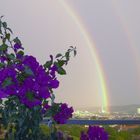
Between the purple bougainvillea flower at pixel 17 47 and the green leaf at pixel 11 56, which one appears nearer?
the green leaf at pixel 11 56

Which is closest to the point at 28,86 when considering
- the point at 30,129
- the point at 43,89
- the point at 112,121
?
the point at 43,89

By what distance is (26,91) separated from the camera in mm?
2719

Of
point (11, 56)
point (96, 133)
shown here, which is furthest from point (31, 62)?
point (96, 133)

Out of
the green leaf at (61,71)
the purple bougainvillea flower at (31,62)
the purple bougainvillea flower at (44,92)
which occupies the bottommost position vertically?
the purple bougainvillea flower at (44,92)

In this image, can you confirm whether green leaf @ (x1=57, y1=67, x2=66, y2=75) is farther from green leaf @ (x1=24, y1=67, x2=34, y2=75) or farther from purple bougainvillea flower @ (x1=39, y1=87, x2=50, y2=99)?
green leaf @ (x1=24, y1=67, x2=34, y2=75)

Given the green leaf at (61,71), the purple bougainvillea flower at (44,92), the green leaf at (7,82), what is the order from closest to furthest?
the green leaf at (7,82) < the purple bougainvillea flower at (44,92) < the green leaf at (61,71)

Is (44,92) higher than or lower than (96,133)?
higher

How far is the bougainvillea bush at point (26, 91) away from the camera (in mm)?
2713

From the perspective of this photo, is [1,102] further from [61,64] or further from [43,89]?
[61,64]

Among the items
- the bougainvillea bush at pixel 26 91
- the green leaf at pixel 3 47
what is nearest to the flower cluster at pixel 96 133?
the bougainvillea bush at pixel 26 91

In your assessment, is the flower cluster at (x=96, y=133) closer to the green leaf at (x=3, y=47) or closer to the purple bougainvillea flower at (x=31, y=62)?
the purple bougainvillea flower at (x=31, y=62)

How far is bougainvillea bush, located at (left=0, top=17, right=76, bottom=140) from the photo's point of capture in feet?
8.90

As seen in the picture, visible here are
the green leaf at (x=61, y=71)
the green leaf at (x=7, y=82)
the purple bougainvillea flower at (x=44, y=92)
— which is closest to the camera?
the green leaf at (x=7, y=82)

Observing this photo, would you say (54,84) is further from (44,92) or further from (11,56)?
(11,56)
